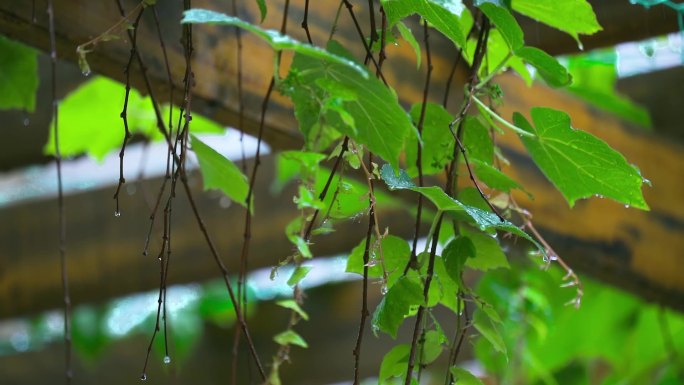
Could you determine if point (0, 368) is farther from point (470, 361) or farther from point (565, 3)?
point (565, 3)

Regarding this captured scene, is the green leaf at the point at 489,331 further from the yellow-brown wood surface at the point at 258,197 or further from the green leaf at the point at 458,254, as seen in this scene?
the yellow-brown wood surface at the point at 258,197

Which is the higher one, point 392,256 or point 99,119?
point 99,119

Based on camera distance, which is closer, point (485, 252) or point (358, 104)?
point (358, 104)

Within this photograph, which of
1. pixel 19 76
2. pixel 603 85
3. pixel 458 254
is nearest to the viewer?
pixel 458 254

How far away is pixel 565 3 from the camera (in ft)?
2.78

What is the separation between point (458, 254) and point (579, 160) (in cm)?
12

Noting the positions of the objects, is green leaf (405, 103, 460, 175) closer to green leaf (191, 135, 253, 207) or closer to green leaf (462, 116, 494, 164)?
green leaf (462, 116, 494, 164)

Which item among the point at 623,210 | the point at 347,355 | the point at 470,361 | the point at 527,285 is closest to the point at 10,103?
the point at 623,210

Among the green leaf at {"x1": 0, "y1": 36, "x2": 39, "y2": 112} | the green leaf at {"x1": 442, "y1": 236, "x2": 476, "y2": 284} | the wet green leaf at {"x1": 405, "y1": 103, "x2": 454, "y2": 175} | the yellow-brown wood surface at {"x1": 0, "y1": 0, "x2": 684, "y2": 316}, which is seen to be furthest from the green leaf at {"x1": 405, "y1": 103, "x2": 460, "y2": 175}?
the green leaf at {"x1": 0, "y1": 36, "x2": 39, "y2": 112}

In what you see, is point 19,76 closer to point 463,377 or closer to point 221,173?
point 221,173

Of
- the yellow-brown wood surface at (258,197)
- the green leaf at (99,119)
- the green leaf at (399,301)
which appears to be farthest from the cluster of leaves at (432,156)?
the green leaf at (99,119)

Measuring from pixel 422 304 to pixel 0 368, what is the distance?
209 centimetres

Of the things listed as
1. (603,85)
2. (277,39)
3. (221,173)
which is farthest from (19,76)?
(603,85)

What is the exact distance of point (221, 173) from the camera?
93cm
